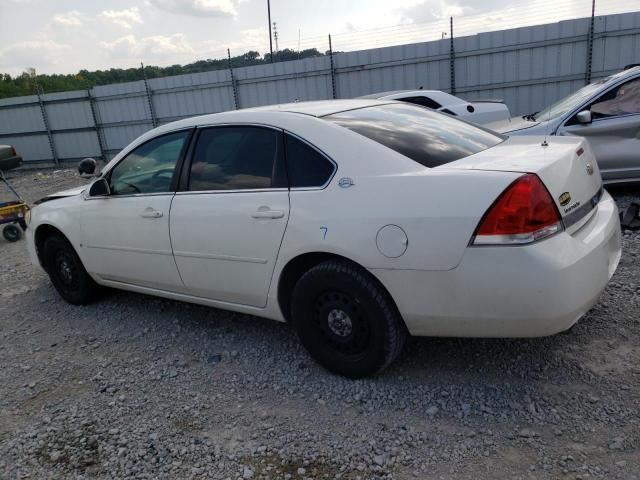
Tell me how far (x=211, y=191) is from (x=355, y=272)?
121 centimetres

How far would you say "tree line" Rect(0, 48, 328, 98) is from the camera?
1593 cm

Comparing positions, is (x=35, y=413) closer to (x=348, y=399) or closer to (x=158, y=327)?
(x=158, y=327)

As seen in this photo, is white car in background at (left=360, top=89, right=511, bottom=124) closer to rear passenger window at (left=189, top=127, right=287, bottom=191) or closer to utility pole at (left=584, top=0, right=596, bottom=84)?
utility pole at (left=584, top=0, right=596, bottom=84)

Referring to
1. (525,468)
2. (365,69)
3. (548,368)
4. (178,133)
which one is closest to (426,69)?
(365,69)

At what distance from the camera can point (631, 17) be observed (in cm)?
1023

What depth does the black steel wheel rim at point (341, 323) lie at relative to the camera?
293cm

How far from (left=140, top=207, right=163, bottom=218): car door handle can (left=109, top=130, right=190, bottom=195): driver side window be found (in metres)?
0.15

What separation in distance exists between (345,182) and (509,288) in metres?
0.99

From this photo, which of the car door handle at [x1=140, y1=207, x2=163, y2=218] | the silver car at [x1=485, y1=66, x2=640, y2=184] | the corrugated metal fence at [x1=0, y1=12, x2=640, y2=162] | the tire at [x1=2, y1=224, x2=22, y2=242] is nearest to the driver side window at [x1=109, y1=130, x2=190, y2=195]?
the car door handle at [x1=140, y1=207, x2=163, y2=218]

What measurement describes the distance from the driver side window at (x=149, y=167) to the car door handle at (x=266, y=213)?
0.91 meters

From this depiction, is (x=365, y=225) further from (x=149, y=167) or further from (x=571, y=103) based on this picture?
(x=571, y=103)

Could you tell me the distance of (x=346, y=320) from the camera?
9.78ft

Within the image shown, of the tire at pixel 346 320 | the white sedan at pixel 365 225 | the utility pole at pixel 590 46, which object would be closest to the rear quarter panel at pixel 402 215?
the white sedan at pixel 365 225

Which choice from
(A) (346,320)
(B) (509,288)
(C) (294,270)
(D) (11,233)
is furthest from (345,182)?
(D) (11,233)
